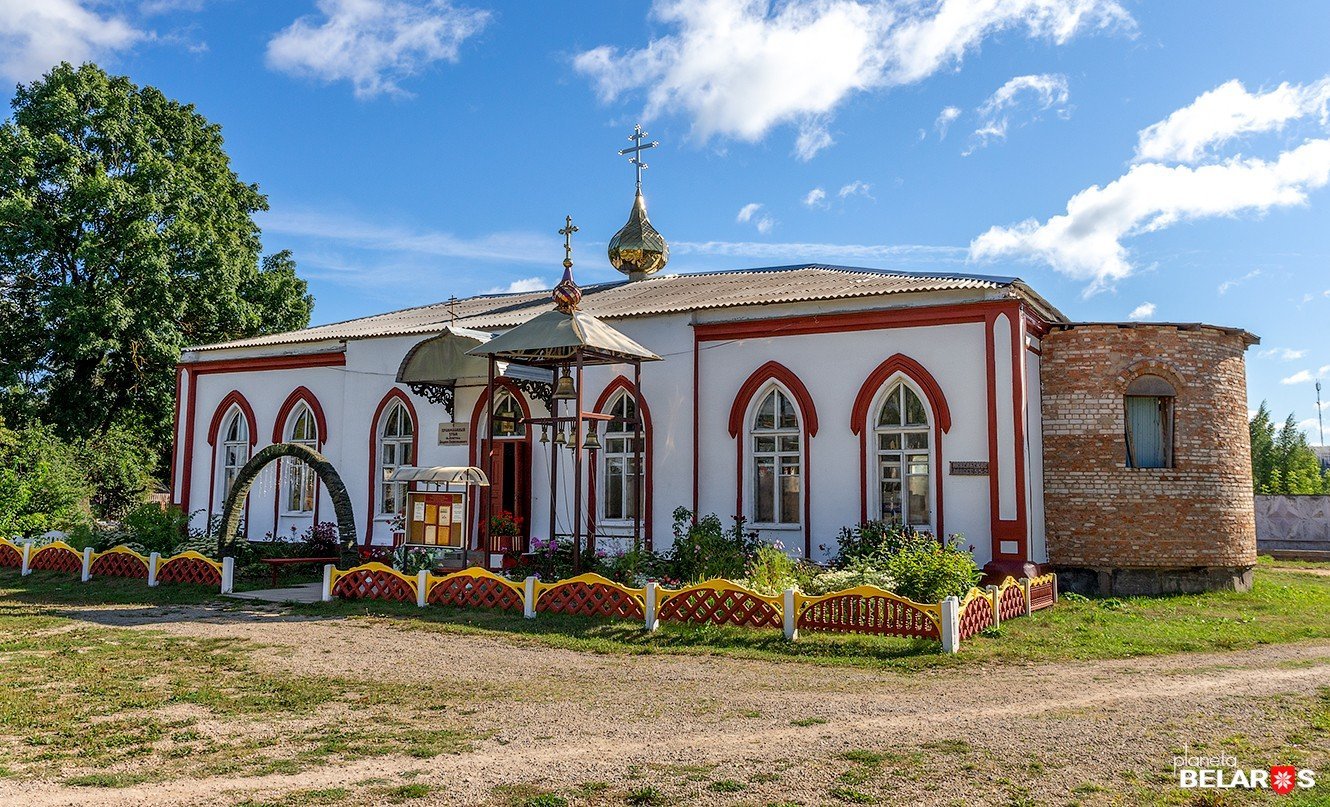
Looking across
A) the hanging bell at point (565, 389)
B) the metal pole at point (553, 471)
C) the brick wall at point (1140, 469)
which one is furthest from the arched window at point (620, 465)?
the brick wall at point (1140, 469)

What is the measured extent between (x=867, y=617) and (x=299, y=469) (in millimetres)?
13772

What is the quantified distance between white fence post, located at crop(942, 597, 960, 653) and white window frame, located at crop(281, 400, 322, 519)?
13.9 m

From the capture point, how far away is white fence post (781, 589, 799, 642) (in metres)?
11.0

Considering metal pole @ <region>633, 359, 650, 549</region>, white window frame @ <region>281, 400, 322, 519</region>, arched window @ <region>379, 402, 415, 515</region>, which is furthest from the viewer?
white window frame @ <region>281, 400, 322, 519</region>

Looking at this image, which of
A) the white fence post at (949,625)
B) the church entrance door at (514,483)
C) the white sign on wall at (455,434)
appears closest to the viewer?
the white fence post at (949,625)

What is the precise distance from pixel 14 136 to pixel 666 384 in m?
19.7

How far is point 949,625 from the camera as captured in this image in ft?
34.1

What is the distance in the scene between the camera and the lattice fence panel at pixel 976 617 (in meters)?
11.0

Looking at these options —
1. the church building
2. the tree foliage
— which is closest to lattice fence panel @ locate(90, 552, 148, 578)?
the church building

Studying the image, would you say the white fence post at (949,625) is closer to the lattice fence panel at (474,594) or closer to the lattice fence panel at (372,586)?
the lattice fence panel at (474,594)

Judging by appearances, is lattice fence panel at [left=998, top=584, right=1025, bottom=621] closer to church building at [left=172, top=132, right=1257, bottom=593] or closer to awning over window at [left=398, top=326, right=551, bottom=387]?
church building at [left=172, top=132, right=1257, bottom=593]

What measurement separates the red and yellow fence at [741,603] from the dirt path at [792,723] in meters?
1.23

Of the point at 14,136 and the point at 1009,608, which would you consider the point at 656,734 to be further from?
the point at 14,136

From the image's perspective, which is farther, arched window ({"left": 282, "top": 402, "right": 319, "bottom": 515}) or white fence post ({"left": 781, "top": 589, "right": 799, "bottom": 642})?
arched window ({"left": 282, "top": 402, "right": 319, "bottom": 515})
